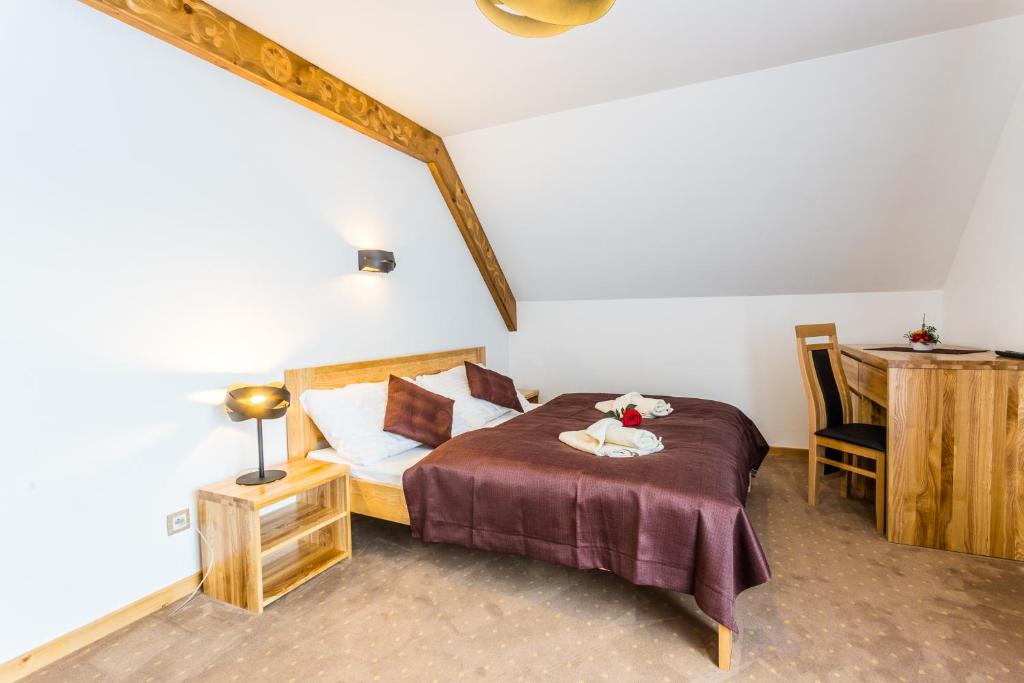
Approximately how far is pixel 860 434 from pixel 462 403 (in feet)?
8.05

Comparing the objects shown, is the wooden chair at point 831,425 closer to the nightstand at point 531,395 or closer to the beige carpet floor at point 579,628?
the beige carpet floor at point 579,628

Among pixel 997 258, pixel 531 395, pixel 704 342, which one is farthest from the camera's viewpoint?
pixel 531 395

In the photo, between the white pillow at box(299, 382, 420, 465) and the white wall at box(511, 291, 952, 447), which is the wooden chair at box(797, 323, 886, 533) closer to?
the white wall at box(511, 291, 952, 447)

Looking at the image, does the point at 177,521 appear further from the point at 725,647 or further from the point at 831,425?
the point at 831,425

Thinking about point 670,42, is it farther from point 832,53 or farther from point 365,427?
point 365,427

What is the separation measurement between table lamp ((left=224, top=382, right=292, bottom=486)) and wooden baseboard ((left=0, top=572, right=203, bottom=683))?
0.51 metres

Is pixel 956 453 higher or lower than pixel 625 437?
lower

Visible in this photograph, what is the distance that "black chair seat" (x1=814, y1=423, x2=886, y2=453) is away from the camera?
9.00 ft

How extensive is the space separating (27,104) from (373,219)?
5.94ft

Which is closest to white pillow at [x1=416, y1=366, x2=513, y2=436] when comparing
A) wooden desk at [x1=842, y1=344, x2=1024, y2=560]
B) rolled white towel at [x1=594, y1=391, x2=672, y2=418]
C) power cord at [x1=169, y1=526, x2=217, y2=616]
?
rolled white towel at [x1=594, y1=391, x2=672, y2=418]

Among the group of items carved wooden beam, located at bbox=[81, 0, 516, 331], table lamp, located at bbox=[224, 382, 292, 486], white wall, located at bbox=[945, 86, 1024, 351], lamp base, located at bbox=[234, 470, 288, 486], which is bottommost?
lamp base, located at bbox=[234, 470, 288, 486]

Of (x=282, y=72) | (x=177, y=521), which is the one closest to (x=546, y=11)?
(x=282, y=72)

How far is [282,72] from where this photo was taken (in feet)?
8.51

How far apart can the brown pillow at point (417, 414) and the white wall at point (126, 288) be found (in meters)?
0.56
